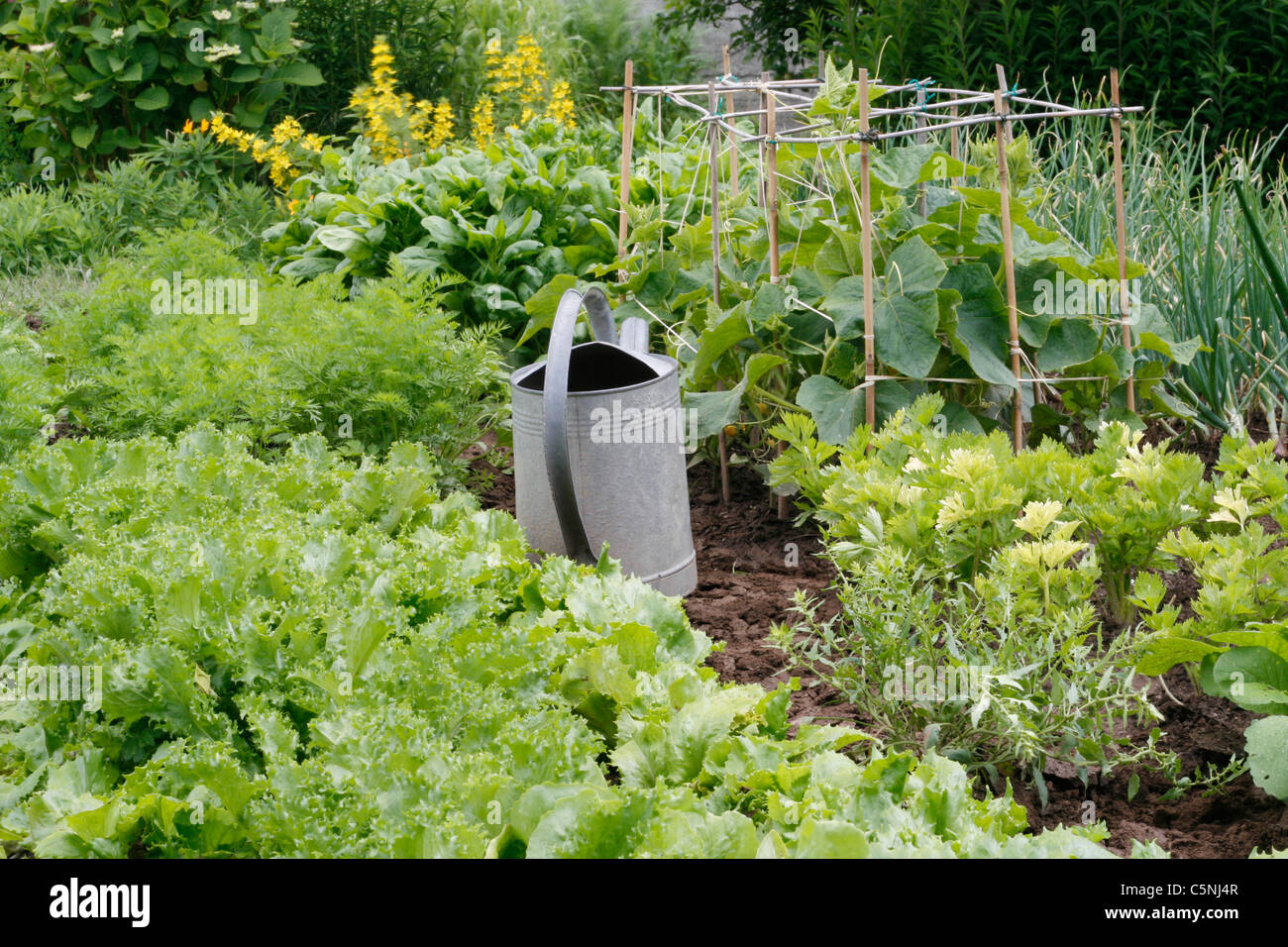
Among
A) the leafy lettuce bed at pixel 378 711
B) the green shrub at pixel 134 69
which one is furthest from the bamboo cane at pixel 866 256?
the green shrub at pixel 134 69

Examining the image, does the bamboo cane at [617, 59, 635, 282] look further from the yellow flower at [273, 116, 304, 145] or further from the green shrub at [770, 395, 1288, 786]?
the yellow flower at [273, 116, 304, 145]

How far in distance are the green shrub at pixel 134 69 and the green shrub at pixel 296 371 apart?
14.3 feet

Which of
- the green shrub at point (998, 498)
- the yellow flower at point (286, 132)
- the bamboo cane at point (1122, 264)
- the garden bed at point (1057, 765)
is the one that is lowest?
the garden bed at point (1057, 765)

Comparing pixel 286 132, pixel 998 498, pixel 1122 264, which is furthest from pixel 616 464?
pixel 286 132

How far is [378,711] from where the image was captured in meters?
1.67

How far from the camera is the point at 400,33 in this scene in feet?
28.5

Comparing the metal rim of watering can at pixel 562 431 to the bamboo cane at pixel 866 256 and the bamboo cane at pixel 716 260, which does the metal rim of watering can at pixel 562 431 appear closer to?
the bamboo cane at pixel 866 256

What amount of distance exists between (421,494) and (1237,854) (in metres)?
→ 1.74

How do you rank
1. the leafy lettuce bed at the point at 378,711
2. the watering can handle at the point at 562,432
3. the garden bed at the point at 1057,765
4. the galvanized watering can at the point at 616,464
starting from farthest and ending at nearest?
the galvanized watering can at the point at 616,464
the watering can handle at the point at 562,432
the garden bed at the point at 1057,765
the leafy lettuce bed at the point at 378,711

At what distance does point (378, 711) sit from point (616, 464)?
138 cm

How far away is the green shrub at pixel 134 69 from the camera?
Answer: 781 centimetres

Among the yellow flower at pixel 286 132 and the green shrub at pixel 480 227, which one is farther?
the yellow flower at pixel 286 132

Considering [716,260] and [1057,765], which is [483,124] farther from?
[1057,765]
